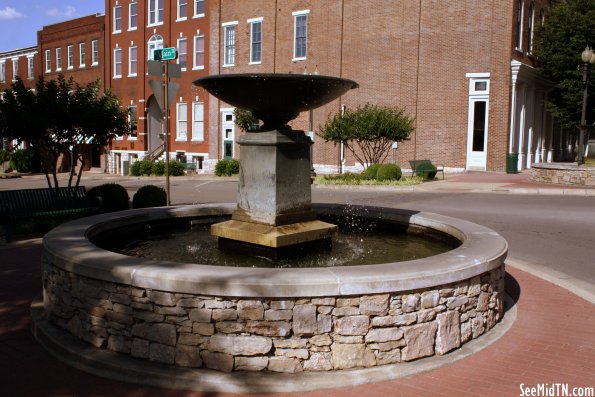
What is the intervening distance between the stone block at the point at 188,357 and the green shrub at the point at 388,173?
19.2 m

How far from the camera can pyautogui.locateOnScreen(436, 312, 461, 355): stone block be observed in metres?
4.98

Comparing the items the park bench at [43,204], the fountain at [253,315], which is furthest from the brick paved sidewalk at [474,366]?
the park bench at [43,204]

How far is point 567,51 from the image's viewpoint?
27.7m

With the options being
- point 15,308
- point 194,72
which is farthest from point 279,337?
point 194,72

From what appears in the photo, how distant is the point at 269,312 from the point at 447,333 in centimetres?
168

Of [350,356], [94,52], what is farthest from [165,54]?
[94,52]

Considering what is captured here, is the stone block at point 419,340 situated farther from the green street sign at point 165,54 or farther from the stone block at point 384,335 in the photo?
the green street sign at point 165,54

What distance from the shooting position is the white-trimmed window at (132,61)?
4200cm

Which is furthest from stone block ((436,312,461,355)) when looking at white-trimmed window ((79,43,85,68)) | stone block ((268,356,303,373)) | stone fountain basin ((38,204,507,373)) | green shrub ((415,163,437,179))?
white-trimmed window ((79,43,85,68))

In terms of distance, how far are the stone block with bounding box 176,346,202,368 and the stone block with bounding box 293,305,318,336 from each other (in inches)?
32.7

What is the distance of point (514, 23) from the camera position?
26.6m

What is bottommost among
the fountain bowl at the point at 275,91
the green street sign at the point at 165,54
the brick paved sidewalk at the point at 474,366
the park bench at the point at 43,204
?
the brick paved sidewalk at the point at 474,366

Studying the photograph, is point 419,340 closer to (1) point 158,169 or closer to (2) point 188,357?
(2) point 188,357

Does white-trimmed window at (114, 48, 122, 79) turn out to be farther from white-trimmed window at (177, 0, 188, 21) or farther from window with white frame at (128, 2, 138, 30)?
white-trimmed window at (177, 0, 188, 21)
